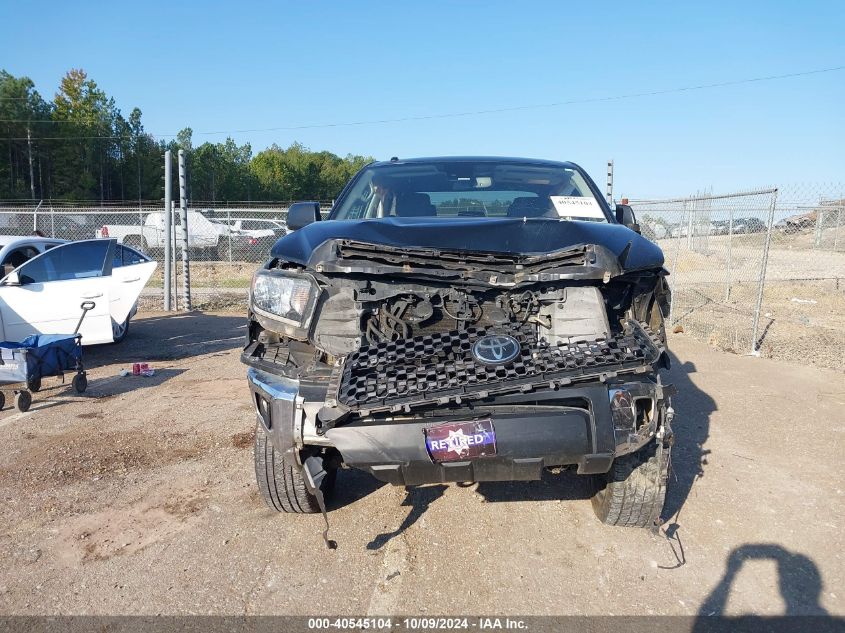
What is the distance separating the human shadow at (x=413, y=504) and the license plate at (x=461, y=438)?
96cm

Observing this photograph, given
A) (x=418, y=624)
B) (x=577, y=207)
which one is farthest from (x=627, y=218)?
(x=418, y=624)

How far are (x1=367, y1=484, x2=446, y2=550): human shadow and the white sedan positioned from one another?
539 cm

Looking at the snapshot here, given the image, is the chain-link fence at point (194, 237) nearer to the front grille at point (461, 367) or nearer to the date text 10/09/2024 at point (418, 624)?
the front grille at point (461, 367)

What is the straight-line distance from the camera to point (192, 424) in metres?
5.32

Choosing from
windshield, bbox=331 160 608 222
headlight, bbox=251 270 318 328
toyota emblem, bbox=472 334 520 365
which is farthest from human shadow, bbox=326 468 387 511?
windshield, bbox=331 160 608 222

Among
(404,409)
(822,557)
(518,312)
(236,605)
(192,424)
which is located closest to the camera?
(404,409)

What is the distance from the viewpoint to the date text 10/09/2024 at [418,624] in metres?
2.58

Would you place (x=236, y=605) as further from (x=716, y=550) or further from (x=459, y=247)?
(x=716, y=550)

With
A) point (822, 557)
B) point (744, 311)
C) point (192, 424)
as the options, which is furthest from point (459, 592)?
point (744, 311)

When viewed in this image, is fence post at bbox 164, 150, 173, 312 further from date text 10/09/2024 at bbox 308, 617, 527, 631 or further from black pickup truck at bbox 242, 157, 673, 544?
date text 10/09/2024 at bbox 308, 617, 527, 631

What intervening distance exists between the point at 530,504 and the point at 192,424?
301 cm

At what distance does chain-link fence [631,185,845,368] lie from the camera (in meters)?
8.76

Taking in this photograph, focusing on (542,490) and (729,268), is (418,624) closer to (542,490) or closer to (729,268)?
(542,490)

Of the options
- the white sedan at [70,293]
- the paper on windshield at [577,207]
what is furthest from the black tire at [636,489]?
the white sedan at [70,293]
